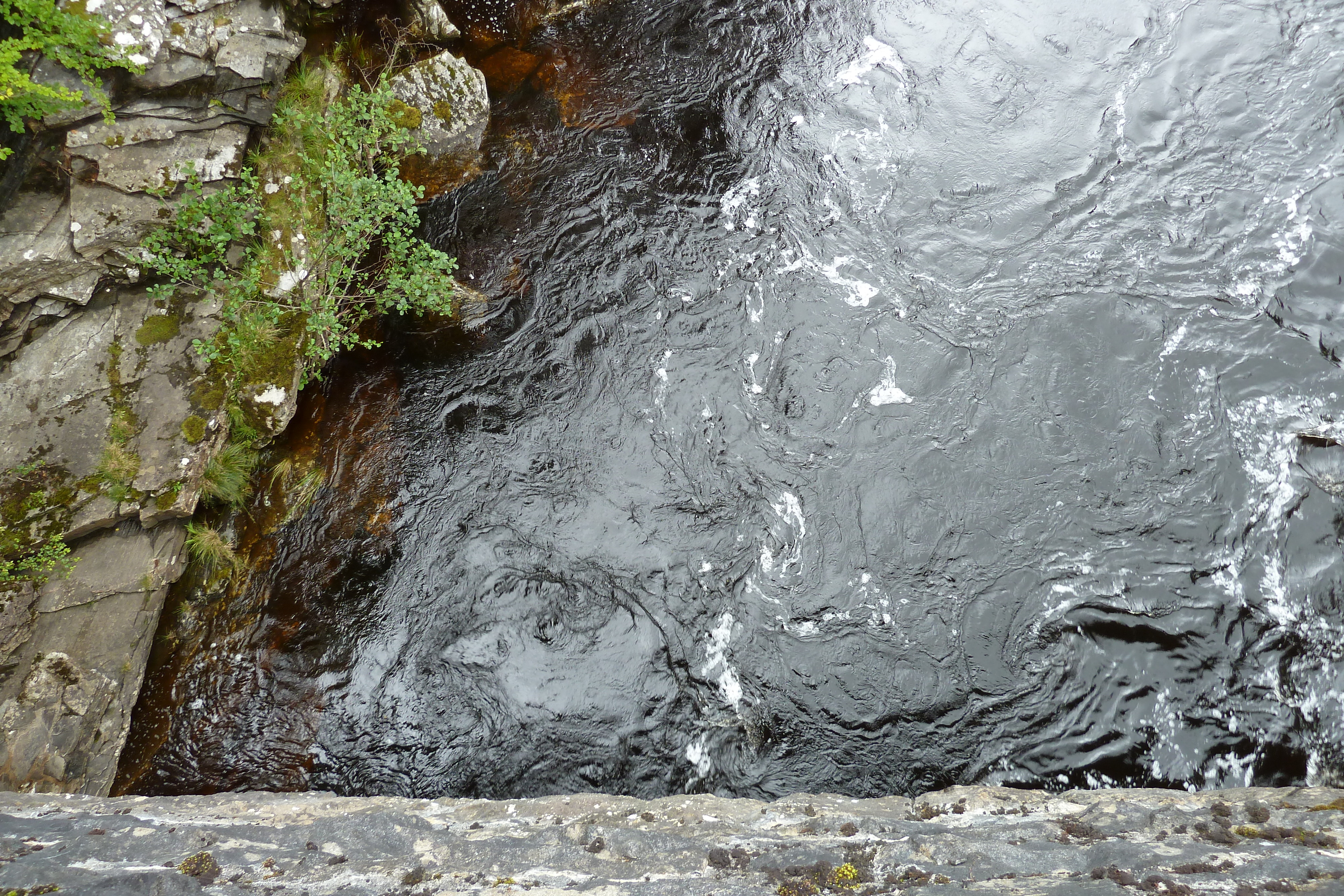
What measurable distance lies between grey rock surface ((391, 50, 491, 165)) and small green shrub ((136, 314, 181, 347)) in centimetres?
424

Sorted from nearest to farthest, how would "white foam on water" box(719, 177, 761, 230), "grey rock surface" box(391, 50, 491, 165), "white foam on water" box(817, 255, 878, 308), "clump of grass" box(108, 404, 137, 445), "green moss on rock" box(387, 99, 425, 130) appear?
"clump of grass" box(108, 404, 137, 445) < "white foam on water" box(817, 255, 878, 308) < "white foam on water" box(719, 177, 761, 230) < "green moss on rock" box(387, 99, 425, 130) < "grey rock surface" box(391, 50, 491, 165)

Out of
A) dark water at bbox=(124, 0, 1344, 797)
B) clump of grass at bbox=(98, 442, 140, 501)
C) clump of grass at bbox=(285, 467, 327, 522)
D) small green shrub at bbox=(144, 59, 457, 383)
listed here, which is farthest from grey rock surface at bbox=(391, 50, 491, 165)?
clump of grass at bbox=(98, 442, 140, 501)

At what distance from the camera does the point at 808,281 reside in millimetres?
8828

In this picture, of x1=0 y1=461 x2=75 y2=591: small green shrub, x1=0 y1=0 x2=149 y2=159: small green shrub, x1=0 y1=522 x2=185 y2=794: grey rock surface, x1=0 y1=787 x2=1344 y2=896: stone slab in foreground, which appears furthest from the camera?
x1=0 y1=461 x2=75 y2=591: small green shrub

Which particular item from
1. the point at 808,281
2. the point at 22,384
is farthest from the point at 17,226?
the point at 808,281

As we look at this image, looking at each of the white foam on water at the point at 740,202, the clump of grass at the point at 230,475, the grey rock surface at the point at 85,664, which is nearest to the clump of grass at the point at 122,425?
the clump of grass at the point at 230,475

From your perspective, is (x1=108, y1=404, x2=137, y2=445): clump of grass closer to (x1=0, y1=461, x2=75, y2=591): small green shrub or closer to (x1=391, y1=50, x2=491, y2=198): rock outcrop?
(x1=0, y1=461, x2=75, y2=591): small green shrub

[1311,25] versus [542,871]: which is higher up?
[1311,25]

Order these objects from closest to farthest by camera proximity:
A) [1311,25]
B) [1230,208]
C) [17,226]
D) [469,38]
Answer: [17,226] < [1230,208] < [1311,25] < [469,38]

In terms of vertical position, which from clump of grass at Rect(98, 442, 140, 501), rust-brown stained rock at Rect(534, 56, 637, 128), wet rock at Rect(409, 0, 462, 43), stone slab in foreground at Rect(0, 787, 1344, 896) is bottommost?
stone slab in foreground at Rect(0, 787, 1344, 896)

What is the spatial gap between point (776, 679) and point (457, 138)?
8391 mm

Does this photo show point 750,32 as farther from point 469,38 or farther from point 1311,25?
point 1311,25

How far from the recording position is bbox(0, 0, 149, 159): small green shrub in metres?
6.05

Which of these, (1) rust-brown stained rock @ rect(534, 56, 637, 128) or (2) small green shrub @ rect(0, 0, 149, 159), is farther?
(1) rust-brown stained rock @ rect(534, 56, 637, 128)
